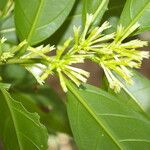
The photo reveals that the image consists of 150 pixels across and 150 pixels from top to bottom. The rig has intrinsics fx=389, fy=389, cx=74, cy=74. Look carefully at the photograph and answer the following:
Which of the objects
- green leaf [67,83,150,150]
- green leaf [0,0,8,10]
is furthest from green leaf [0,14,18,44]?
green leaf [67,83,150,150]

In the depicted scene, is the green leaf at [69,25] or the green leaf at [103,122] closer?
the green leaf at [103,122]

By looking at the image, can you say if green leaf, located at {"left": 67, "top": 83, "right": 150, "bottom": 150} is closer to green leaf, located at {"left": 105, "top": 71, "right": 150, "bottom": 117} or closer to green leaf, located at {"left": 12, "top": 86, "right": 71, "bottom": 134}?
green leaf, located at {"left": 105, "top": 71, "right": 150, "bottom": 117}

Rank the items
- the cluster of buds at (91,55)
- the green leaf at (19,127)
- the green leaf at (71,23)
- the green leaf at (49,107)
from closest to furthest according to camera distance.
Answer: the cluster of buds at (91,55)
the green leaf at (19,127)
the green leaf at (71,23)
the green leaf at (49,107)

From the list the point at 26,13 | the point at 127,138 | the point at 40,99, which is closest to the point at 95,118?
the point at 127,138

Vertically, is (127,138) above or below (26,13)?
below

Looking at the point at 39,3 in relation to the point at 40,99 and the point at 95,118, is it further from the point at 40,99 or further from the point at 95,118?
the point at 40,99

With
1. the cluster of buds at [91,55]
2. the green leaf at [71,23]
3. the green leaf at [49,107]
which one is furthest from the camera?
the green leaf at [49,107]

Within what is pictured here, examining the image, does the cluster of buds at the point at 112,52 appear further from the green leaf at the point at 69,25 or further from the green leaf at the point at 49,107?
the green leaf at the point at 49,107

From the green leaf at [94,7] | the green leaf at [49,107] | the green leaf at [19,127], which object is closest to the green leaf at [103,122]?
the green leaf at [19,127]
